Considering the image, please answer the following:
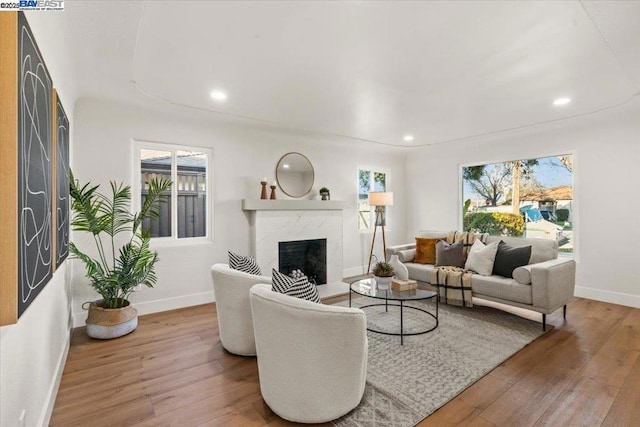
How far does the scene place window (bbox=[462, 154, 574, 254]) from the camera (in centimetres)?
459

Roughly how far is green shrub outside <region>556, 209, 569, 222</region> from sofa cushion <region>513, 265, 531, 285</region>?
202 cm

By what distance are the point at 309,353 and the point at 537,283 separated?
261cm

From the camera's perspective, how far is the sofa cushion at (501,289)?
3.19 meters

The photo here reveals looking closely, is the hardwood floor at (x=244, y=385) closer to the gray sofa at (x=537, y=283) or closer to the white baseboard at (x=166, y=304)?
the white baseboard at (x=166, y=304)

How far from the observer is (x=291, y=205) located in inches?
182

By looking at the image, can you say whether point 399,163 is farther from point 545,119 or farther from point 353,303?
point 353,303

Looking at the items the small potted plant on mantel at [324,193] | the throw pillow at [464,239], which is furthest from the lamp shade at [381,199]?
the throw pillow at [464,239]

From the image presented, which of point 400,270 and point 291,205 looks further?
point 291,205

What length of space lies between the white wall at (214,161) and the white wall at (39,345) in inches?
31.7

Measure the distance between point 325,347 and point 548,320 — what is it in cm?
308

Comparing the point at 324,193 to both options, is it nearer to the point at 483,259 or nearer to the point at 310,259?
the point at 310,259

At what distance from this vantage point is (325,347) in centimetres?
173

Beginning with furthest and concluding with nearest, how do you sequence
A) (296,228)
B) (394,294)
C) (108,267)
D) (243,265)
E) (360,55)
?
(296,228)
(108,267)
(394,294)
(243,265)
(360,55)

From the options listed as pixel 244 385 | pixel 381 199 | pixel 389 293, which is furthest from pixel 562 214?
pixel 244 385
